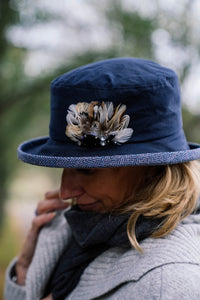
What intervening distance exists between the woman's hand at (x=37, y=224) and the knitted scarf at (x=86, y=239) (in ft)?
0.50

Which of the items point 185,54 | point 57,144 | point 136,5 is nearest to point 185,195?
point 57,144

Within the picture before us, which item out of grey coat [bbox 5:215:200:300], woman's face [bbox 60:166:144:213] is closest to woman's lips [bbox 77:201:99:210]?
woman's face [bbox 60:166:144:213]

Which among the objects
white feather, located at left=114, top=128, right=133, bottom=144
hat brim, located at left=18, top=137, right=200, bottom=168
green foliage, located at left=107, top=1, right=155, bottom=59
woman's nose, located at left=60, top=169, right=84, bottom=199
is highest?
green foliage, located at left=107, top=1, right=155, bottom=59

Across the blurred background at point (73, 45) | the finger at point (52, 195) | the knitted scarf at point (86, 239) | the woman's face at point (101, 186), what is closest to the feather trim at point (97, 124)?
the woman's face at point (101, 186)

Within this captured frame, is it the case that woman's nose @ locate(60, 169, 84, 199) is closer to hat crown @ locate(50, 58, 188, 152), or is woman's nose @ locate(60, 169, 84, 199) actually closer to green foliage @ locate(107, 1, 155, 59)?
hat crown @ locate(50, 58, 188, 152)

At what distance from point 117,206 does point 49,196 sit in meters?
0.38

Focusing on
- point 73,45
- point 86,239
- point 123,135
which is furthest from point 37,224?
point 73,45

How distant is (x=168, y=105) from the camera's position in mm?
852

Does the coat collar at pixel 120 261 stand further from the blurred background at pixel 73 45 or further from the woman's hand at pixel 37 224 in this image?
the blurred background at pixel 73 45

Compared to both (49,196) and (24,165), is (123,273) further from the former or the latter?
(24,165)

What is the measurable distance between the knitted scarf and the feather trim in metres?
0.22

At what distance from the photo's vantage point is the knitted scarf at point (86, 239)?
875mm

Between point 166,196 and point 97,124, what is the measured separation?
26 cm

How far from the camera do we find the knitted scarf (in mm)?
875
